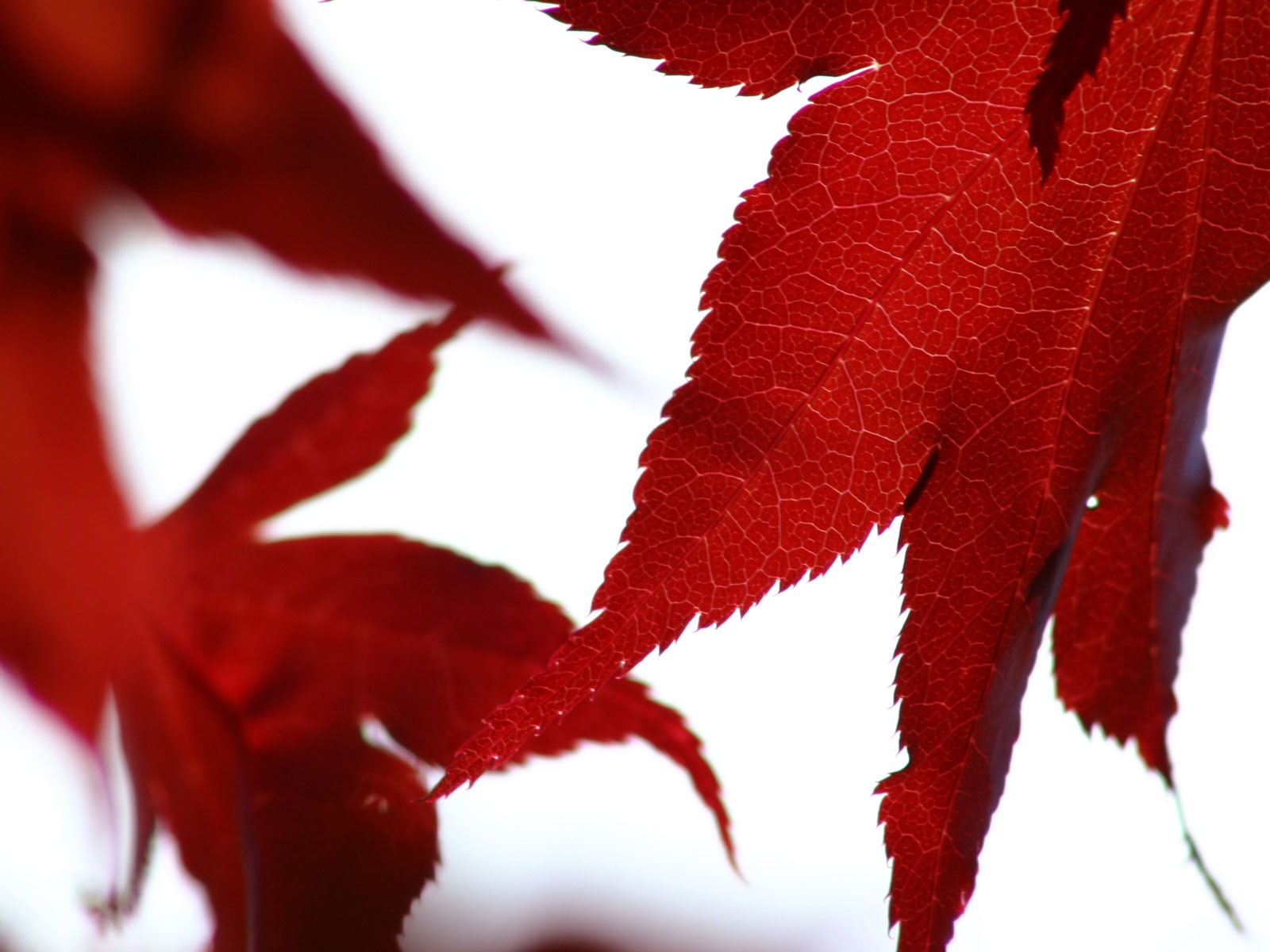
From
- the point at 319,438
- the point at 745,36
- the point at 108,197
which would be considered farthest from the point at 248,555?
the point at 745,36

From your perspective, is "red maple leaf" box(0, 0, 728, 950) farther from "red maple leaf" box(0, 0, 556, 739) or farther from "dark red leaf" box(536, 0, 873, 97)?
"dark red leaf" box(536, 0, 873, 97)

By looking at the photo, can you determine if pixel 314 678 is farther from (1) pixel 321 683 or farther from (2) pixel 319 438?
(2) pixel 319 438

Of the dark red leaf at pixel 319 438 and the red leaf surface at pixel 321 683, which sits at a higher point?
the dark red leaf at pixel 319 438

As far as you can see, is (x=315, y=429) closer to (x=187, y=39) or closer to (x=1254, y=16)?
(x=187, y=39)

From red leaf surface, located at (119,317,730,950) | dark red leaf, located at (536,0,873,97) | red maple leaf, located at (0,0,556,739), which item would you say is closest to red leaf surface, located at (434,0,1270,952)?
dark red leaf, located at (536,0,873,97)

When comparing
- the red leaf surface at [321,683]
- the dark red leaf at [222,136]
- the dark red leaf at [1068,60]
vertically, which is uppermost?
the dark red leaf at [222,136]

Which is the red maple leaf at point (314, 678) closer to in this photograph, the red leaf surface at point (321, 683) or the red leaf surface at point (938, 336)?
the red leaf surface at point (321, 683)

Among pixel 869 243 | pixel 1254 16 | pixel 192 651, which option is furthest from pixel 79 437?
pixel 1254 16

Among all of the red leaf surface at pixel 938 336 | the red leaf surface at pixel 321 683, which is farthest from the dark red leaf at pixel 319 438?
the red leaf surface at pixel 938 336
